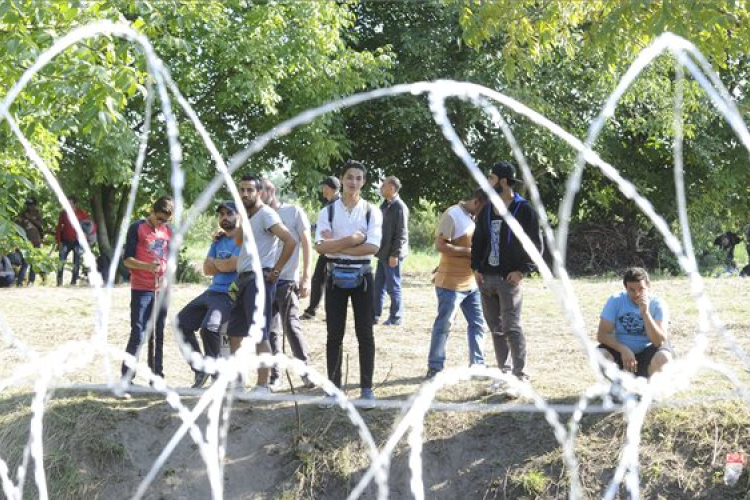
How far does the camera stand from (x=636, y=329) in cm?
647

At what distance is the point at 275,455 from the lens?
6.99 meters

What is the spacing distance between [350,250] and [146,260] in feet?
4.66

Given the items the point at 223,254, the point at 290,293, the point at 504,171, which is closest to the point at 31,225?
the point at 290,293

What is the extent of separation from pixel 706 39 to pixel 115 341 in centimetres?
614

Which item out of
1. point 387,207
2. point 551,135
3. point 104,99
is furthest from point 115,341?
point 551,135

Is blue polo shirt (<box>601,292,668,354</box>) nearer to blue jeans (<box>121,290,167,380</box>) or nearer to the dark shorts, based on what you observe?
the dark shorts

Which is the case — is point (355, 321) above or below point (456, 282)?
below

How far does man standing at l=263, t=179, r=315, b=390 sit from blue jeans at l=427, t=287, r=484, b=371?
0.94 m

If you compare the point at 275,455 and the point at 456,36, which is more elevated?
the point at 456,36

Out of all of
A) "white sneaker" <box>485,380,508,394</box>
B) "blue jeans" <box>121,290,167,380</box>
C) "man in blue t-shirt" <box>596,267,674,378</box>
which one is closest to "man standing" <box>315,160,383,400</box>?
"white sneaker" <box>485,380,508,394</box>

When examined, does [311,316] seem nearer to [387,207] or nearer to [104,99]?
[387,207]

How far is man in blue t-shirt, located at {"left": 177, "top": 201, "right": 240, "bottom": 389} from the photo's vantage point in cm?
708

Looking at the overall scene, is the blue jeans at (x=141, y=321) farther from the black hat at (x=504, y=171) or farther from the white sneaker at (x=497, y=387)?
A: the black hat at (x=504, y=171)

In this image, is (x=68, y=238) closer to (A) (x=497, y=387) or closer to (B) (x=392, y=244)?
(B) (x=392, y=244)
